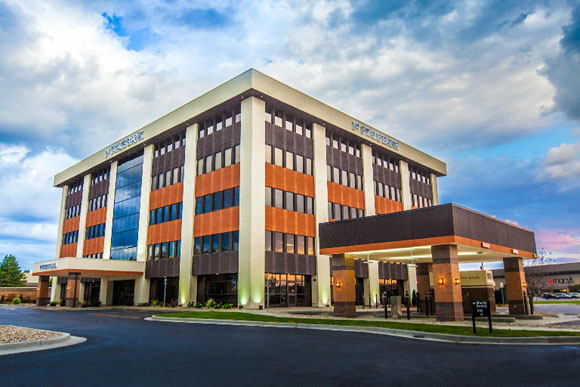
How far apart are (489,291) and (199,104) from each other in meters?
32.2

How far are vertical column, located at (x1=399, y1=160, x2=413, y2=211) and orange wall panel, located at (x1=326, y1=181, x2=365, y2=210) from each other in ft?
33.6

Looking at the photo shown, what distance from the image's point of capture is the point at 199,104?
45.8 metres

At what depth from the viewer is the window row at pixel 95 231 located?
61125mm

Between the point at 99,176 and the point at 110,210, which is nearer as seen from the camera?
the point at 110,210

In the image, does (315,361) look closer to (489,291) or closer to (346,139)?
(489,291)

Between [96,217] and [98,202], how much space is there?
7.29ft

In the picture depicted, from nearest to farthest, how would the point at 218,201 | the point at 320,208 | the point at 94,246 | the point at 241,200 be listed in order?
1. the point at 241,200
2. the point at 218,201
3. the point at 320,208
4. the point at 94,246

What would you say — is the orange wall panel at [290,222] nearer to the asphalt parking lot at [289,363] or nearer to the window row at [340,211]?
the window row at [340,211]

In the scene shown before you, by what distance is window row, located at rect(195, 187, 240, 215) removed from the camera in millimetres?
41438

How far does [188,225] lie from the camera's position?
45469 millimetres

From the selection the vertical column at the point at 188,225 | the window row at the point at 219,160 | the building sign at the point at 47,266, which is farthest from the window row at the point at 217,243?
the building sign at the point at 47,266

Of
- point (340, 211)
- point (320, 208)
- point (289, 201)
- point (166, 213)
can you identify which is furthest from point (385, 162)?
point (166, 213)

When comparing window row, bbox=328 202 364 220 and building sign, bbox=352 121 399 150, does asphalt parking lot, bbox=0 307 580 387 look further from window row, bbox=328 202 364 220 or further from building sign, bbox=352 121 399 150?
building sign, bbox=352 121 399 150

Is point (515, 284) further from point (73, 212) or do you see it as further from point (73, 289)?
point (73, 212)
